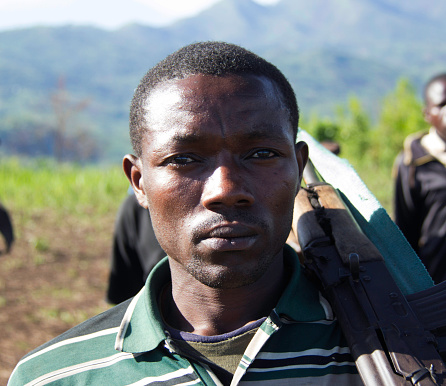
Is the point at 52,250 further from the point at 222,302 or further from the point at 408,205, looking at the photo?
the point at 222,302

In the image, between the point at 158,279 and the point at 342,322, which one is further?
the point at 158,279

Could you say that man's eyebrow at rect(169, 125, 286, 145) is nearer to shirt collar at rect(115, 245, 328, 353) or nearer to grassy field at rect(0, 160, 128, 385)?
shirt collar at rect(115, 245, 328, 353)

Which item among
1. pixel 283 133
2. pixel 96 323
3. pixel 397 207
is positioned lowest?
pixel 397 207

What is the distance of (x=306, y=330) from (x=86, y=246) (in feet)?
23.5

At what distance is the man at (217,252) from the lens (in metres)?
1.47

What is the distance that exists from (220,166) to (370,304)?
603mm

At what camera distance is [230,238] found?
4.75 feet

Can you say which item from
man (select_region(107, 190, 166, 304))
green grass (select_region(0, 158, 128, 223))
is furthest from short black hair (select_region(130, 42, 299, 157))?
green grass (select_region(0, 158, 128, 223))

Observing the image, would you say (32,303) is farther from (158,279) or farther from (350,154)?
(350,154)

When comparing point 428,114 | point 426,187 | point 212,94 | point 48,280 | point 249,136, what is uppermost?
point 212,94

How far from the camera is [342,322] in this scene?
1564 mm

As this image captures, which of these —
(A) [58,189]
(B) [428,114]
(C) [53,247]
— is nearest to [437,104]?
(B) [428,114]

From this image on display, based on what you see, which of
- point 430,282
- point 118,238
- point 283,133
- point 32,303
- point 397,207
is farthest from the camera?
point 32,303

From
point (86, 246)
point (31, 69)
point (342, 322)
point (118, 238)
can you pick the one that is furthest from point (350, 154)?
point (31, 69)
